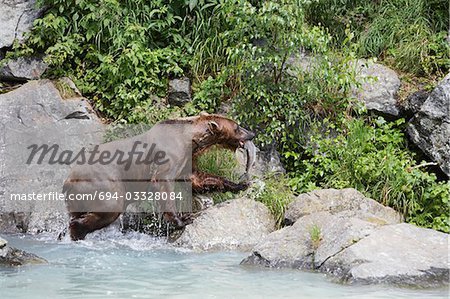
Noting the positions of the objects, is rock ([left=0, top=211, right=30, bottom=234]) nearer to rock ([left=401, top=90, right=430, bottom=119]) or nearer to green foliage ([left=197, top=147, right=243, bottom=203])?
green foliage ([left=197, top=147, right=243, bottom=203])

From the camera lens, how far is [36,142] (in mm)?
8594

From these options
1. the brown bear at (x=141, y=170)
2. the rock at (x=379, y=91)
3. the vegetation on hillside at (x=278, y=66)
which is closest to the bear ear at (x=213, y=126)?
the brown bear at (x=141, y=170)

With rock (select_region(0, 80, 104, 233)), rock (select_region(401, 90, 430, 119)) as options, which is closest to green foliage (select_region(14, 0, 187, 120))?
rock (select_region(0, 80, 104, 233))

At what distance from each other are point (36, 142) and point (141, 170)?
2.14 m

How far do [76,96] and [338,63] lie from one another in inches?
142

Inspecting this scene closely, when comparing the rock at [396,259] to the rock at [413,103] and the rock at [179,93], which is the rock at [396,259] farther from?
the rock at [179,93]

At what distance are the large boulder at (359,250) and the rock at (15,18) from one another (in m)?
5.75

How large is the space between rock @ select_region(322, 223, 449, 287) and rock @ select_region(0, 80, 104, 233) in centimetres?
386

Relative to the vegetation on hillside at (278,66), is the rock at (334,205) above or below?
below

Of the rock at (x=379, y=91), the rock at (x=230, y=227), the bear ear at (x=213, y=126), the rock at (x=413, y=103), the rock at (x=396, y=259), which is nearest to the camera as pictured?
the rock at (x=396, y=259)

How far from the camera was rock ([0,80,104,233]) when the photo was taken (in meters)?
7.88

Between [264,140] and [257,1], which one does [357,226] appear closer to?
[264,140]

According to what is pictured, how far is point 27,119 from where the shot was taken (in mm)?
8734

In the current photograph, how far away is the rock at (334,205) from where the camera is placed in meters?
6.93
